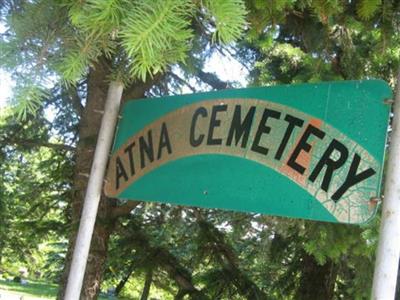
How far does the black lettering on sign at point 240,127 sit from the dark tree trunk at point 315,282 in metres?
4.20

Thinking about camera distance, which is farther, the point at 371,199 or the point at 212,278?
the point at 212,278

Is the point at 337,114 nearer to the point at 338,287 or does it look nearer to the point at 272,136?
the point at 272,136

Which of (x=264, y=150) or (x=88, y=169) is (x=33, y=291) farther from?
(x=264, y=150)

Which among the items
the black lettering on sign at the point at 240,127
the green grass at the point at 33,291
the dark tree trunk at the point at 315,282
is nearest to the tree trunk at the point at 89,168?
the black lettering on sign at the point at 240,127

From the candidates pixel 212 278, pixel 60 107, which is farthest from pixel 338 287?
pixel 60 107

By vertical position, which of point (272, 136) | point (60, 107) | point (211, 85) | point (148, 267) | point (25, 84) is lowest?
point (148, 267)

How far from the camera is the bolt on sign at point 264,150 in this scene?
5.23ft

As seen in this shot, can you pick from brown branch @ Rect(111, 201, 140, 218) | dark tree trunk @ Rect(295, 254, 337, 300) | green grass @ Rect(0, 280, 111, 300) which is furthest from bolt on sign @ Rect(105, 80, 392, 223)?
green grass @ Rect(0, 280, 111, 300)

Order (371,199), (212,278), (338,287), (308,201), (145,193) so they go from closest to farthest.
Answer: (371,199) < (308,201) < (145,193) < (212,278) < (338,287)

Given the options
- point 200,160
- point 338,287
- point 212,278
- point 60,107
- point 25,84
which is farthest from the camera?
point 338,287

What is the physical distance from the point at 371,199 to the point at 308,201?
0.66 feet

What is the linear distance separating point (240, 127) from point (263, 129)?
0.33 feet

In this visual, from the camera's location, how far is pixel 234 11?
3.59 feet

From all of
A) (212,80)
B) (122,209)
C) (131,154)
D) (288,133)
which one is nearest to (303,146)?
(288,133)
